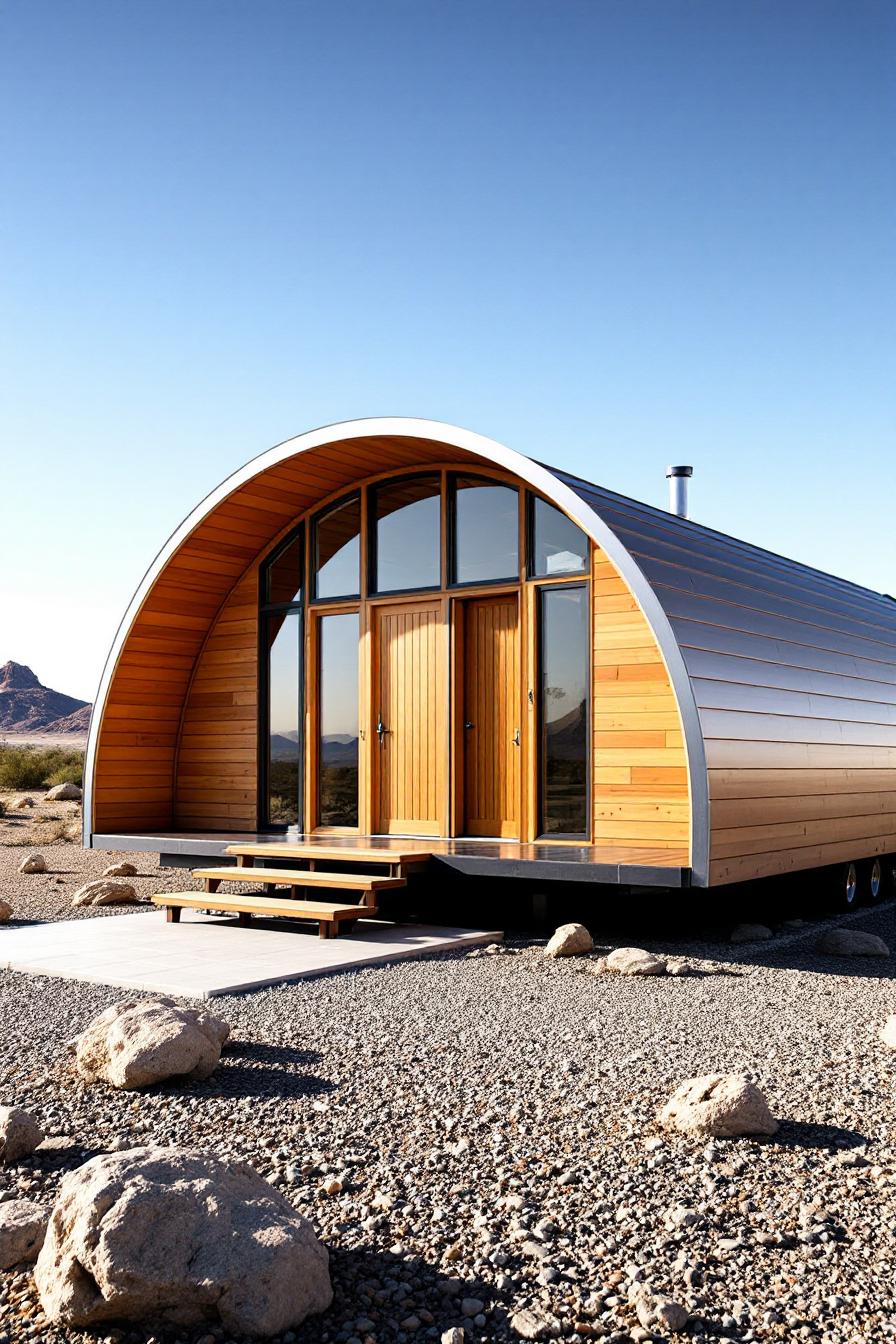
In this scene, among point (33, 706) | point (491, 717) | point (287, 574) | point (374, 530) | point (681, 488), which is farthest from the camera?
point (33, 706)

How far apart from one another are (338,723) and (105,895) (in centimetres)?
256

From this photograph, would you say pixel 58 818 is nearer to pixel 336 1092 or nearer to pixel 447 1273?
pixel 336 1092

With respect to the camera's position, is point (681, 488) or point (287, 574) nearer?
point (287, 574)

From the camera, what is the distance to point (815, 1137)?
3.84 m

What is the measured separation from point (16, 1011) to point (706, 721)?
445 centimetres

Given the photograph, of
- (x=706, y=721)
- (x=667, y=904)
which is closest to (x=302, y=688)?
(x=667, y=904)

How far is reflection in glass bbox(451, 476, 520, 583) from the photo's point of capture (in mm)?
9891

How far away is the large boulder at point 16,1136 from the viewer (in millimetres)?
3590

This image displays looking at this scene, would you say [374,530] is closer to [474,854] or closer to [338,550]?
[338,550]

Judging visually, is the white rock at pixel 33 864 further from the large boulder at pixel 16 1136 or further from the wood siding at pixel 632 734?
the large boulder at pixel 16 1136

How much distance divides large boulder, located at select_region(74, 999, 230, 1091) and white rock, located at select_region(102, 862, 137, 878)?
819cm

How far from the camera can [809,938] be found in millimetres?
8758

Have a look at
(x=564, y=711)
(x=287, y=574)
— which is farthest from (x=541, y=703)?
(x=287, y=574)

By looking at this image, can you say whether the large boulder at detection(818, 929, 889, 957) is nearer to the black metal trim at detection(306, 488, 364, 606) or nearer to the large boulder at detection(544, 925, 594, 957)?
the large boulder at detection(544, 925, 594, 957)
